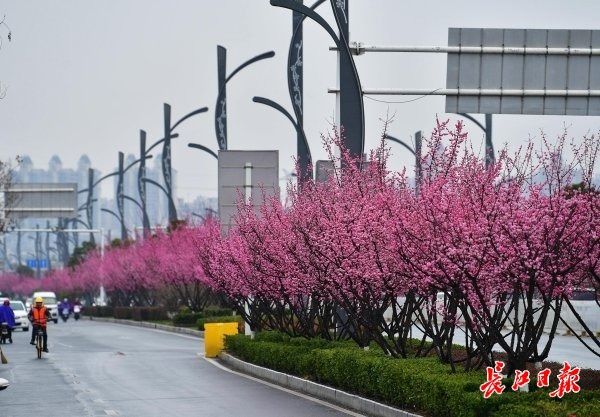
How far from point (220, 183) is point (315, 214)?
1205 cm

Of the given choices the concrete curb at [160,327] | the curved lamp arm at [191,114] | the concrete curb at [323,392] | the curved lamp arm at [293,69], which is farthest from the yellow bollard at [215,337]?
the curved lamp arm at [191,114]

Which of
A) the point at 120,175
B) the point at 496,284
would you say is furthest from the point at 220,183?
the point at 120,175

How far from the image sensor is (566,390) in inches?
628

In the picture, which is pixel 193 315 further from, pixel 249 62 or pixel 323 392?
pixel 323 392

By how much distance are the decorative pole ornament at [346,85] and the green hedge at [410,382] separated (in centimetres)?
401

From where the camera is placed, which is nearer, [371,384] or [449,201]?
[449,201]

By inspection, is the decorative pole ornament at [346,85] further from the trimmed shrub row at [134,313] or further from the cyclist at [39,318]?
the trimmed shrub row at [134,313]

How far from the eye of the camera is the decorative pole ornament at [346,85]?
1095 inches

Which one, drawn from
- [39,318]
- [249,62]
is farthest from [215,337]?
[249,62]

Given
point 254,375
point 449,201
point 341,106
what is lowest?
point 254,375

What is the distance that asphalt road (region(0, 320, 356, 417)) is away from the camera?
22703 millimetres

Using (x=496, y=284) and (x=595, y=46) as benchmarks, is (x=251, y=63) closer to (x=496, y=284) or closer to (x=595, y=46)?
(x=595, y=46)

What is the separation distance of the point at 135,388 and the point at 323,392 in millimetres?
4682

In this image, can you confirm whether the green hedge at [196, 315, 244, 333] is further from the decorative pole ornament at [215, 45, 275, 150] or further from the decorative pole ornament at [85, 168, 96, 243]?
the decorative pole ornament at [85, 168, 96, 243]
